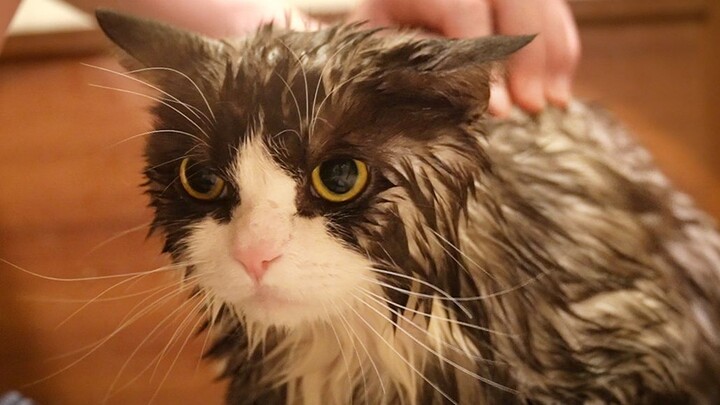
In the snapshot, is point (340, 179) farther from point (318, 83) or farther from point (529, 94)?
point (529, 94)

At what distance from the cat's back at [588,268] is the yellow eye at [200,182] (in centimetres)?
14

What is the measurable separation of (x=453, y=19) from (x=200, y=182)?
7.5 inches

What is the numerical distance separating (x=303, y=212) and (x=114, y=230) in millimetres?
166

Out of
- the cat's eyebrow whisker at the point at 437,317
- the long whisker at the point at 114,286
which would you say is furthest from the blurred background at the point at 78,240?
the cat's eyebrow whisker at the point at 437,317

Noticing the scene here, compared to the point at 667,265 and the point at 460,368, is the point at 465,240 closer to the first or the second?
the point at 460,368

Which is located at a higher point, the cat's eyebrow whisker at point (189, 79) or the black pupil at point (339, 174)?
the cat's eyebrow whisker at point (189, 79)

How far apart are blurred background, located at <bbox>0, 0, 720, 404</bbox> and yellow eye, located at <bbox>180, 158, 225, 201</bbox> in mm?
48

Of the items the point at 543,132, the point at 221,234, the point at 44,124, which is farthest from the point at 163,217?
the point at 543,132

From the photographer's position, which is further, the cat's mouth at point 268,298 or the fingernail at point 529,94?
the fingernail at point 529,94

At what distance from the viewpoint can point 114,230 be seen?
478 mm

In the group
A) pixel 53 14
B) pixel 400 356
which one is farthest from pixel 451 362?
pixel 53 14

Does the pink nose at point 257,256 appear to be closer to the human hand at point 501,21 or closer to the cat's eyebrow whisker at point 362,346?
the cat's eyebrow whisker at point 362,346

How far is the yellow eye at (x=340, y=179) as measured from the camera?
364mm

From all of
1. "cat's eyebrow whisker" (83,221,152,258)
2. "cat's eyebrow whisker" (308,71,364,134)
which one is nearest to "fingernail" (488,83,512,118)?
"cat's eyebrow whisker" (308,71,364,134)
